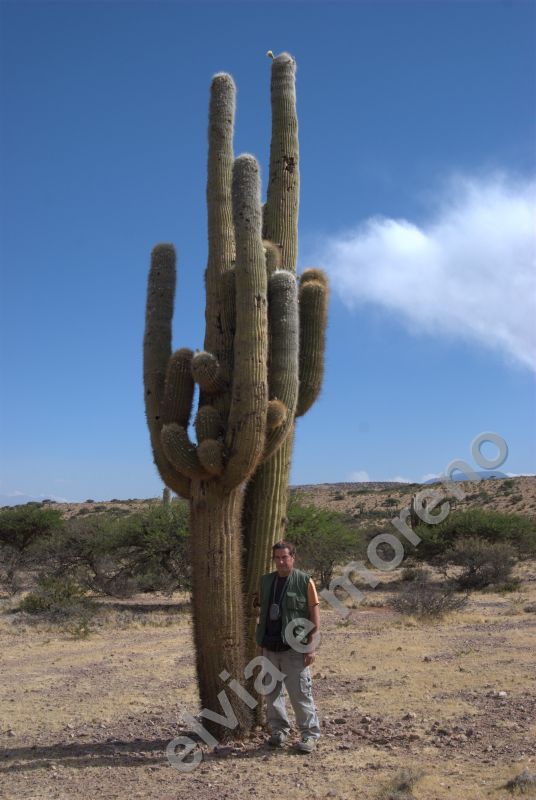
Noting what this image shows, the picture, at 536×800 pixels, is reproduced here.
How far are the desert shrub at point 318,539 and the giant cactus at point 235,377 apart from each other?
41.9 feet

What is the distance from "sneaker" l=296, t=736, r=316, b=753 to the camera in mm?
6148

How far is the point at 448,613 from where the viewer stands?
1459 centimetres

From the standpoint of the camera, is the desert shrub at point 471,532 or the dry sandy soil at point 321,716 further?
the desert shrub at point 471,532

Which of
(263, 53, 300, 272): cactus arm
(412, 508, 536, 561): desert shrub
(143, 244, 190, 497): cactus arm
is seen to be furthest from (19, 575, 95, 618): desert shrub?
(412, 508, 536, 561): desert shrub

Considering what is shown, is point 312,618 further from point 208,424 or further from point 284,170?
point 284,170

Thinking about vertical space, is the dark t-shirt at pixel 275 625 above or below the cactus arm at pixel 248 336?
below

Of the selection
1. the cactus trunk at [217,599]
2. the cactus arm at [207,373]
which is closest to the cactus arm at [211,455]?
the cactus trunk at [217,599]

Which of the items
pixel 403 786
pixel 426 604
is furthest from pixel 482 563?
pixel 403 786

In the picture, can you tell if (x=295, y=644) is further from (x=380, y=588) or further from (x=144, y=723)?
(x=380, y=588)

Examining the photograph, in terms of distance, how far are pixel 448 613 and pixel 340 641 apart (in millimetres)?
3390

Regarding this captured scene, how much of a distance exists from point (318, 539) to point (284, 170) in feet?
45.7

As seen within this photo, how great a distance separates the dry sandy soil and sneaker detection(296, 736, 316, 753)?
78mm

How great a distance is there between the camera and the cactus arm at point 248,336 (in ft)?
21.0

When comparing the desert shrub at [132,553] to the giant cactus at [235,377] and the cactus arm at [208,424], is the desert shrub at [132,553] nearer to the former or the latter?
the giant cactus at [235,377]
